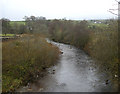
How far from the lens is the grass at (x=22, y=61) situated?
13.9 metres

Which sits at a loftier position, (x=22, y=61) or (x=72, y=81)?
(x=22, y=61)

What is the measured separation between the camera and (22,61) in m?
15.9

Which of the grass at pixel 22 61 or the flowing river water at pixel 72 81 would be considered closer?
the flowing river water at pixel 72 81

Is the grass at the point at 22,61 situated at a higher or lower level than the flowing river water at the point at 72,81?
higher

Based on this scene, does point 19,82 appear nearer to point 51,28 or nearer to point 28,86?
point 28,86

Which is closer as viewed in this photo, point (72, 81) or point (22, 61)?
point (72, 81)

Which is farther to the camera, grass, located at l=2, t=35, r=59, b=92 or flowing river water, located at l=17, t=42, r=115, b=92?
grass, located at l=2, t=35, r=59, b=92

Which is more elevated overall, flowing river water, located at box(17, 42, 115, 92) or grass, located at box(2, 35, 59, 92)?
grass, located at box(2, 35, 59, 92)

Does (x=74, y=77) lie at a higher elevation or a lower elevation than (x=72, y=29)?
lower

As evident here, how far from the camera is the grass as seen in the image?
13.9 m

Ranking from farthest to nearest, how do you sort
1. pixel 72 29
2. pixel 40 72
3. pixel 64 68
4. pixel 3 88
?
1. pixel 72 29
2. pixel 64 68
3. pixel 40 72
4. pixel 3 88

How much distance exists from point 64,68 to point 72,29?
17078 millimetres

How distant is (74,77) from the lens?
15.2 meters

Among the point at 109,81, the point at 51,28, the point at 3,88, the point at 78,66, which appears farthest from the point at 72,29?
the point at 3,88
